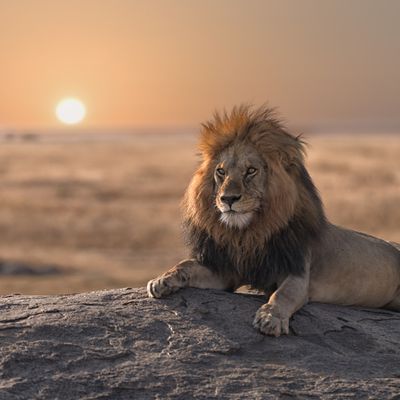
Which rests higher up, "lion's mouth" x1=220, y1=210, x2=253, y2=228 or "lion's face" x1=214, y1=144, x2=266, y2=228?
"lion's face" x1=214, y1=144, x2=266, y2=228

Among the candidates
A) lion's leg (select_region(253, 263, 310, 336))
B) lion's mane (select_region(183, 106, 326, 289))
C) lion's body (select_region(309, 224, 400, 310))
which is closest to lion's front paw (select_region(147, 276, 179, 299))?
lion's mane (select_region(183, 106, 326, 289))

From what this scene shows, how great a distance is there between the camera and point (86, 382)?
15.5 feet

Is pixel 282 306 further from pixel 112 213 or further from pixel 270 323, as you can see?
pixel 112 213

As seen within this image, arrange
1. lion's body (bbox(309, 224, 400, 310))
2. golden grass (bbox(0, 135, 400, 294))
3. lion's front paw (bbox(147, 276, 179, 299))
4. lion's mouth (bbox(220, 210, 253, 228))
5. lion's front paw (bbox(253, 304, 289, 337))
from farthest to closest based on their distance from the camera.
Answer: golden grass (bbox(0, 135, 400, 294)) → lion's body (bbox(309, 224, 400, 310)) → lion's front paw (bbox(147, 276, 179, 299)) → lion's mouth (bbox(220, 210, 253, 228)) → lion's front paw (bbox(253, 304, 289, 337))

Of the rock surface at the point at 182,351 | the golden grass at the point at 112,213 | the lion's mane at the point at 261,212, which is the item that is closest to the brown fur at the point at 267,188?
the lion's mane at the point at 261,212

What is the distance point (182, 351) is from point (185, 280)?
722mm

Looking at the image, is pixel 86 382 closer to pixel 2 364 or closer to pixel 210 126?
pixel 2 364

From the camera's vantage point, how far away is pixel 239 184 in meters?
5.36

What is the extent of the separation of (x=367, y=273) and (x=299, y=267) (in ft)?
2.73

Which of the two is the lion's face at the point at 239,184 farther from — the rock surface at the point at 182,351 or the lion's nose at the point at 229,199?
the rock surface at the point at 182,351

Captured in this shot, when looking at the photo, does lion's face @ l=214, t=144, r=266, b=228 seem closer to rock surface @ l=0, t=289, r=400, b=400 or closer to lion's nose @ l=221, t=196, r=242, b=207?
lion's nose @ l=221, t=196, r=242, b=207

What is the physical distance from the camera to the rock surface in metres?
4.73

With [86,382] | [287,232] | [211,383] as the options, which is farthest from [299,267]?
[86,382]

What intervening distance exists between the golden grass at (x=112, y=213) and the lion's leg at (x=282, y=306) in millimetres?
7932
